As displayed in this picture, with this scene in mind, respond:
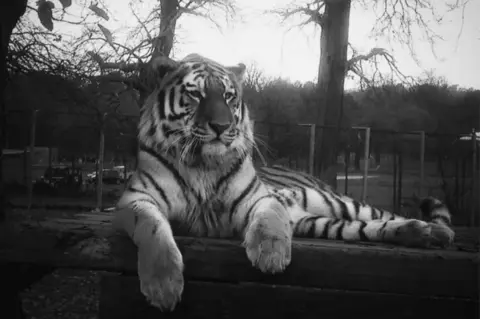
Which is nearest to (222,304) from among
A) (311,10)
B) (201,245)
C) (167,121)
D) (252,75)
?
(201,245)

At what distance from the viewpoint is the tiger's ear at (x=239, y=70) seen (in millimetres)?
1487

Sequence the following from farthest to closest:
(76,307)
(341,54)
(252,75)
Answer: (76,307)
(341,54)
(252,75)

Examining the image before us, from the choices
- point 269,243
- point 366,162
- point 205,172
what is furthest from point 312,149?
point 269,243

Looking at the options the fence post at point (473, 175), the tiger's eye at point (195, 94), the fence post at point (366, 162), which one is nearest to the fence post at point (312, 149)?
the fence post at point (366, 162)

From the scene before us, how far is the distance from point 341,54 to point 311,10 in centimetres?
34

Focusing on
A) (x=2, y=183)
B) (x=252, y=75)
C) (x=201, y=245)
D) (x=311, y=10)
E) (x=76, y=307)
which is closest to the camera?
(x=201, y=245)

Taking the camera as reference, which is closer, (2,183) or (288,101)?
(2,183)

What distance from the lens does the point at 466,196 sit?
205 centimetres

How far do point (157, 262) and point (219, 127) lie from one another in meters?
0.43

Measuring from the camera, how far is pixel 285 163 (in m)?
2.83

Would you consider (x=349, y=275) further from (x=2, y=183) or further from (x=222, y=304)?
(x=2, y=183)

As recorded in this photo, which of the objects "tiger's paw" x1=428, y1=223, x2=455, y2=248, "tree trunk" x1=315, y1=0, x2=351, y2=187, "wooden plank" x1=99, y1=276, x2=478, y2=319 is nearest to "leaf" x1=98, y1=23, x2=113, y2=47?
"wooden plank" x1=99, y1=276, x2=478, y2=319

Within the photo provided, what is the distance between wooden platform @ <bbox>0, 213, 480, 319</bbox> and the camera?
1137 mm

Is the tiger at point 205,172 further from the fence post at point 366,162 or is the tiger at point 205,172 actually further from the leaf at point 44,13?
the fence post at point 366,162
